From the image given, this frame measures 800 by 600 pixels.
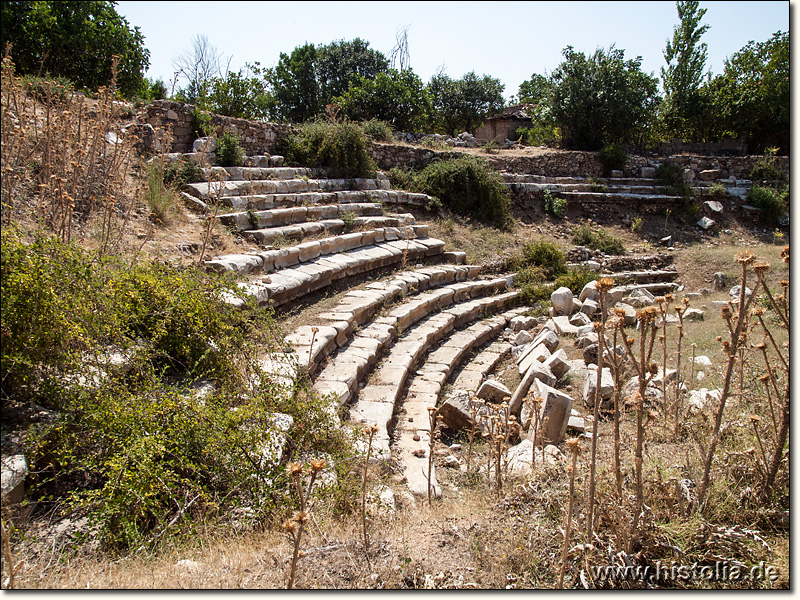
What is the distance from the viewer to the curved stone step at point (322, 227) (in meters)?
7.68

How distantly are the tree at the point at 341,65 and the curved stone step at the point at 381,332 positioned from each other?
67.4 feet

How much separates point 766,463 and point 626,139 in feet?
60.4

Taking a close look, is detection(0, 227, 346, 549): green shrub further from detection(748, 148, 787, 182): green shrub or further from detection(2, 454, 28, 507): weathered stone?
detection(748, 148, 787, 182): green shrub

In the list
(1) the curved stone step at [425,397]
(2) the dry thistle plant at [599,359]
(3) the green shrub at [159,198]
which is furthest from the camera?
(3) the green shrub at [159,198]

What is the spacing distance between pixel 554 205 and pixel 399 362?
9.54 metres

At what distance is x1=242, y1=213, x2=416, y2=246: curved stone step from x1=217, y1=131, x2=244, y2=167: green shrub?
1.96 metres

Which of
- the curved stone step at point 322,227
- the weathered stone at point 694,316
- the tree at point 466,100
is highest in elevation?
the tree at point 466,100

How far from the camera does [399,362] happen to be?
20.4ft

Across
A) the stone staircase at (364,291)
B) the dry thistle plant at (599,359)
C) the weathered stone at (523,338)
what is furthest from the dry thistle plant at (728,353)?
the weathered stone at (523,338)

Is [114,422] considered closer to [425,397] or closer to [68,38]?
[425,397]

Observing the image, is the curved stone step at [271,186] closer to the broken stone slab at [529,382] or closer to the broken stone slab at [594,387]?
the broken stone slab at [529,382]

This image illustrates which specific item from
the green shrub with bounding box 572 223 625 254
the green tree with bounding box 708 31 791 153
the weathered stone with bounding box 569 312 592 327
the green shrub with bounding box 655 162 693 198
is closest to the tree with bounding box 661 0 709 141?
the green tree with bounding box 708 31 791 153

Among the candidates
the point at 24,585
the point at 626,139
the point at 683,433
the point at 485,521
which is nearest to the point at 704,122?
the point at 626,139

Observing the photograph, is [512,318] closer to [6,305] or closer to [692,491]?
[692,491]
